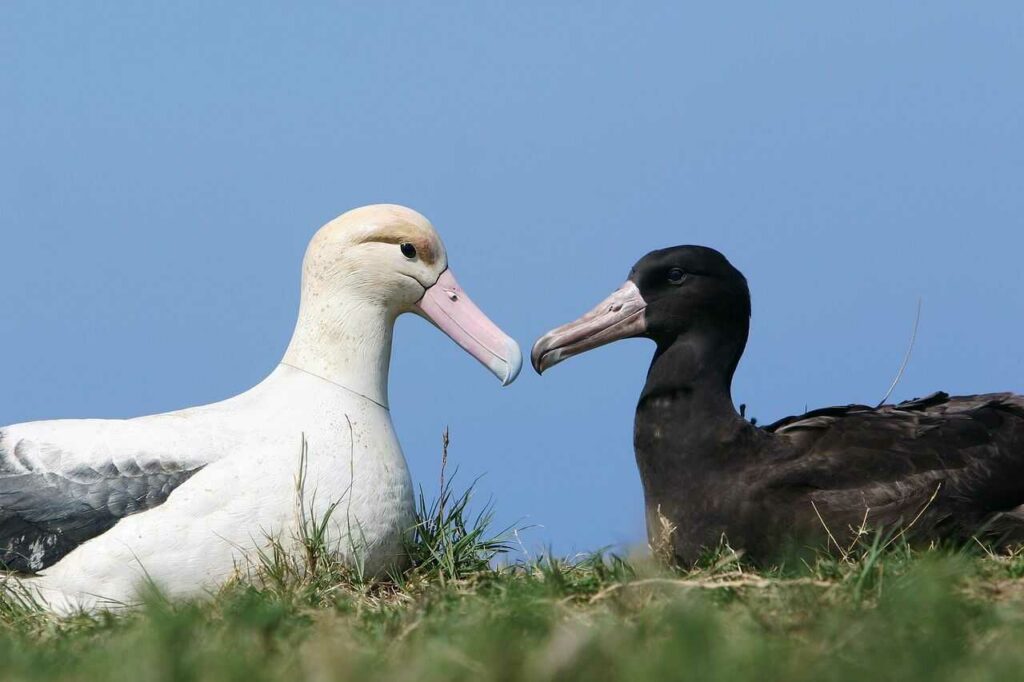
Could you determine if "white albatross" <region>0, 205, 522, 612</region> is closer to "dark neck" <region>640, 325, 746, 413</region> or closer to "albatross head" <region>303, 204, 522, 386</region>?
"albatross head" <region>303, 204, 522, 386</region>

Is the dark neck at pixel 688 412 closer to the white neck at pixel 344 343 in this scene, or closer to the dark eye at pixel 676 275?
the dark eye at pixel 676 275

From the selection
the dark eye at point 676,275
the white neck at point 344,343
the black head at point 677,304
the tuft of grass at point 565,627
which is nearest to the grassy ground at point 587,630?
the tuft of grass at point 565,627

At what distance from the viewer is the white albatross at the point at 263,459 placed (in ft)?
23.4

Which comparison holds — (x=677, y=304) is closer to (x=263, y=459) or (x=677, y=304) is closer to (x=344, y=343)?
(x=344, y=343)

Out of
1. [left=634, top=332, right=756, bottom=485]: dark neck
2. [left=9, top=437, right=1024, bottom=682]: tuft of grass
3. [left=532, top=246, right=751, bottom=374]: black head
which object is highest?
[left=532, top=246, right=751, bottom=374]: black head

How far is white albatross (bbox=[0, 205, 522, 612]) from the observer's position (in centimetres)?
712

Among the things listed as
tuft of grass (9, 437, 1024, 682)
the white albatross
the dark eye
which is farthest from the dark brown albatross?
the white albatross

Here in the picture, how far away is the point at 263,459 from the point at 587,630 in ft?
11.1

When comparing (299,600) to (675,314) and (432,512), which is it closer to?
(432,512)

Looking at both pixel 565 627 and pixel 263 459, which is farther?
pixel 263 459

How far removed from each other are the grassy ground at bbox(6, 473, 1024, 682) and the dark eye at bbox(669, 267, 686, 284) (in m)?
1.82

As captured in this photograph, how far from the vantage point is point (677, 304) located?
312 inches

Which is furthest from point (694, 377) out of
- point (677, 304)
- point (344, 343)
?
point (344, 343)

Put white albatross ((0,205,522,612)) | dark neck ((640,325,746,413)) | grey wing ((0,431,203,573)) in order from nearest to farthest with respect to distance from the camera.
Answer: white albatross ((0,205,522,612)), grey wing ((0,431,203,573)), dark neck ((640,325,746,413))
